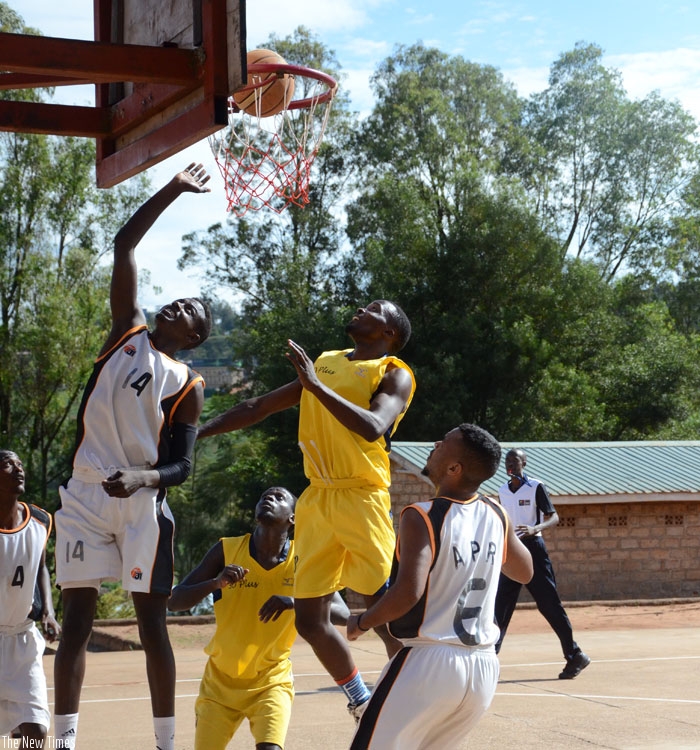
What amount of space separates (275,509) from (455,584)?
1.96 m

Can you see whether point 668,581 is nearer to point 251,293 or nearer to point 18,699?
point 18,699

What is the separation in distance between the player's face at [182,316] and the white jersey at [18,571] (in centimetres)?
176

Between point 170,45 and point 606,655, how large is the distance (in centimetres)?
1007

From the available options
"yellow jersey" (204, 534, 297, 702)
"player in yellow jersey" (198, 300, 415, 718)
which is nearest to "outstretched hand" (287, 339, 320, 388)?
"player in yellow jersey" (198, 300, 415, 718)

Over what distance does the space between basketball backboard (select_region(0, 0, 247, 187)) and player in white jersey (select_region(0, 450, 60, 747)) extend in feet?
6.31

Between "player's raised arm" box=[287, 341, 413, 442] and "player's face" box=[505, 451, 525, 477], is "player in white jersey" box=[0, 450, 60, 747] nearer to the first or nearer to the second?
"player's raised arm" box=[287, 341, 413, 442]

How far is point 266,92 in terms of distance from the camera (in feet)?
23.1

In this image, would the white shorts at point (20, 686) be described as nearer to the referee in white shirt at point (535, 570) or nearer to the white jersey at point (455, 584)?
the white jersey at point (455, 584)

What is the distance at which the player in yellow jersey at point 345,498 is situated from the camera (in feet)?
17.3

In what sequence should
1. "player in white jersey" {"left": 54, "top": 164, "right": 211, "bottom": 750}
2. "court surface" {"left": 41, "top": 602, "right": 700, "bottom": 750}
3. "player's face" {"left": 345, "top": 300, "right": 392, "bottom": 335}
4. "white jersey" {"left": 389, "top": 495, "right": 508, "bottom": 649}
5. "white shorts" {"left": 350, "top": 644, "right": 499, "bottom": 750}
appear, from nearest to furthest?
"white shorts" {"left": 350, "top": 644, "right": 499, "bottom": 750}
"white jersey" {"left": 389, "top": 495, "right": 508, "bottom": 649}
"player in white jersey" {"left": 54, "top": 164, "right": 211, "bottom": 750}
"player's face" {"left": 345, "top": 300, "right": 392, "bottom": 335}
"court surface" {"left": 41, "top": 602, "right": 700, "bottom": 750}

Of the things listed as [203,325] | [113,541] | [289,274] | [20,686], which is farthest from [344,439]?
[289,274]

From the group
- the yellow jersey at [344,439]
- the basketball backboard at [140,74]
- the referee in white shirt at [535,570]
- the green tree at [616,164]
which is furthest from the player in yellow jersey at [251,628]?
the green tree at [616,164]

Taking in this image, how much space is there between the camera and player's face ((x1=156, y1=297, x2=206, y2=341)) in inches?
199

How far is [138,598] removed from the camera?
15.2 feet
